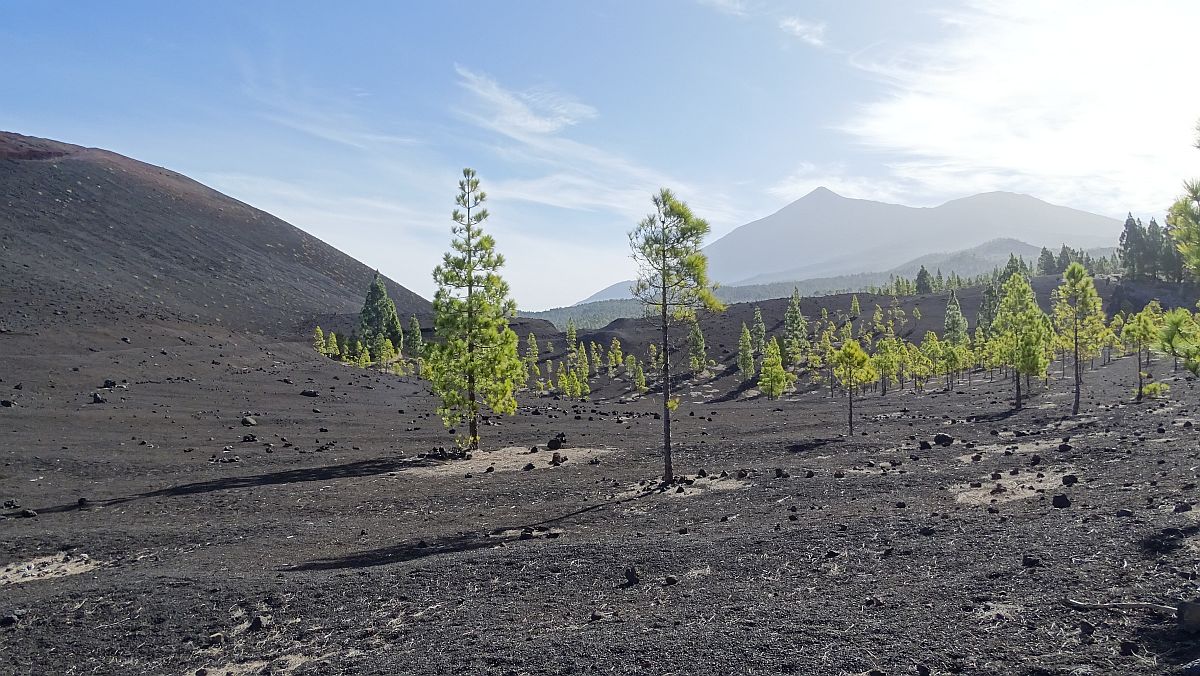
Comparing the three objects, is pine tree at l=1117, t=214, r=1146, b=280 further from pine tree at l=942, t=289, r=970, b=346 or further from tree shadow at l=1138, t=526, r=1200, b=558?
tree shadow at l=1138, t=526, r=1200, b=558

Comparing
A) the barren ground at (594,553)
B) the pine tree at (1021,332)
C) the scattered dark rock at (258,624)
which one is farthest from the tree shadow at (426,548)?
the pine tree at (1021,332)

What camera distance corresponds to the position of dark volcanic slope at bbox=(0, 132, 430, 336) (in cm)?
7175

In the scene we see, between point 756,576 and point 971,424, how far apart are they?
2798 centimetres

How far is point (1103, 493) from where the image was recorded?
13.6 meters

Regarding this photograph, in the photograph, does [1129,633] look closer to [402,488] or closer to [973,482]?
[973,482]

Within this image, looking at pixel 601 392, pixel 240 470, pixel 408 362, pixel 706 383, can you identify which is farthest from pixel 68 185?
pixel 240 470

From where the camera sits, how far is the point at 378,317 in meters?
88.4

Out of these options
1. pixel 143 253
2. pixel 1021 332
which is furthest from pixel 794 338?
pixel 143 253

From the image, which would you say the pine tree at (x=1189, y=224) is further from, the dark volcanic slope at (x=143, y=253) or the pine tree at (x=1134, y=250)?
the pine tree at (x=1134, y=250)

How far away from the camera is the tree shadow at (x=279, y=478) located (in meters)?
18.5

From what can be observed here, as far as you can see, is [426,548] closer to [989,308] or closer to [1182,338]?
[1182,338]

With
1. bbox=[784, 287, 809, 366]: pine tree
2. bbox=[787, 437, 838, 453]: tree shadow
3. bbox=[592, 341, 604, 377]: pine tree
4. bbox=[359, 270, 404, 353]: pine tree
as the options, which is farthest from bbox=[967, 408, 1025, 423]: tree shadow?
bbox=[592, 341, 604, 377]: pine tree

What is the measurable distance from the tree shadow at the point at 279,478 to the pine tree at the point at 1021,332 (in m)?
36.4

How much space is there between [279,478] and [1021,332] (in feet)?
143
